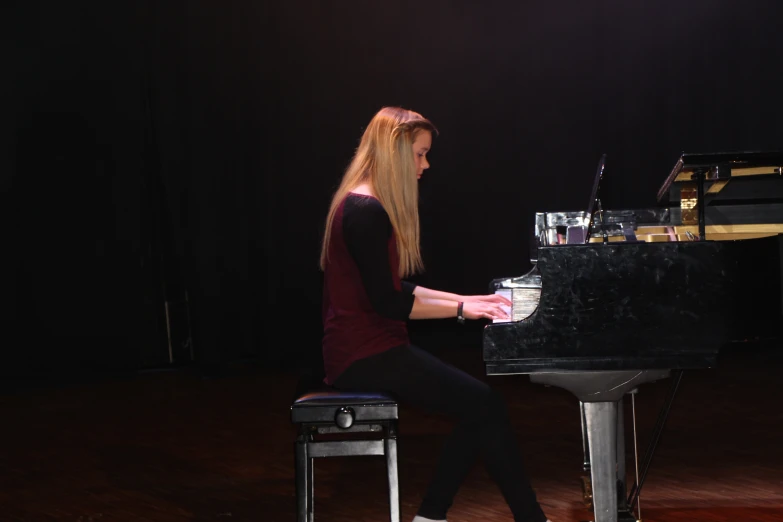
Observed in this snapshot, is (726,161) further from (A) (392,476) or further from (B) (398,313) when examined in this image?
(A) (392,476)

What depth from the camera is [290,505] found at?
326cm

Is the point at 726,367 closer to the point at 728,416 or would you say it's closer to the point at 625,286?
the point at 728,416

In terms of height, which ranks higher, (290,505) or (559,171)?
(559,171)

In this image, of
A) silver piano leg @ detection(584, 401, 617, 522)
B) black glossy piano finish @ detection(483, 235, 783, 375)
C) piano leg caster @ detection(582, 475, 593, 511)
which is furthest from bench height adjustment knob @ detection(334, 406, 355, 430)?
piano leg caster @ detection(582, 475, 593, 511)

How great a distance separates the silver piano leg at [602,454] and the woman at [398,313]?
0.57 feet

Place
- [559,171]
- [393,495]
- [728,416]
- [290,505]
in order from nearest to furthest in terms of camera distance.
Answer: [393,495] < [290,505] < [728,416] < [559,171]

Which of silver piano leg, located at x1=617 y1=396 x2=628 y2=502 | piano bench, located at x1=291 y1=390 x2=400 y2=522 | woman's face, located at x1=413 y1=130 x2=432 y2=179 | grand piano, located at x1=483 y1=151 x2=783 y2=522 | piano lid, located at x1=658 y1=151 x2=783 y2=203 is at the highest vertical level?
woman's face, located at x1=413 y1=130 x2=432 y2=179

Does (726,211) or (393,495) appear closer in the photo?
(393,495)

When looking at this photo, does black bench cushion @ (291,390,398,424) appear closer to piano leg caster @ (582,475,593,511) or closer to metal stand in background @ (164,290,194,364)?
piano leg caster @ (582,475,593,511)

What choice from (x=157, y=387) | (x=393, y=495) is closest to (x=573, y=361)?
(x=393, y=495)

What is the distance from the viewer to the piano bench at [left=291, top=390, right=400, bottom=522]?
7.81 feet

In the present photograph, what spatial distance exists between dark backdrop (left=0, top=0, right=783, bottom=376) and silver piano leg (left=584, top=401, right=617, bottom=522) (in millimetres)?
4408

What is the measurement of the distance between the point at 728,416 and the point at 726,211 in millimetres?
1507

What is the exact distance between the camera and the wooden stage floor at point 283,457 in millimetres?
3184
